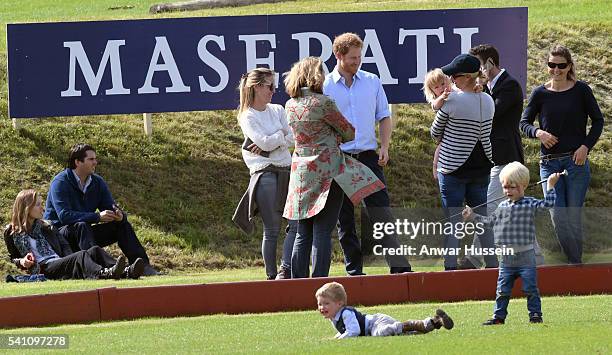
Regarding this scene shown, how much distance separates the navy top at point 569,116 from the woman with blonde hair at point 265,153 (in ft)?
7.53

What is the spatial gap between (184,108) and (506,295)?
8.41 meters

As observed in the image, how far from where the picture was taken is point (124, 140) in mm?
18578

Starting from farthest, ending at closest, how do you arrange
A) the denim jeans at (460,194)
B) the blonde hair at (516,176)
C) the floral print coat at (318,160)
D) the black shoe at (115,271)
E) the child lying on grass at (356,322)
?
the black shoe at (115,271) < the denim jeans at (460,194) < the floral print coat at (318,160) < the blonde hair at (516,176) < the child lying on grass at (356,322)

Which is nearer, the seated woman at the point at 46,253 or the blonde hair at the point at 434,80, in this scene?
the blonde hair at the point at 434,80

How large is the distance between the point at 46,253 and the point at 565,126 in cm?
497

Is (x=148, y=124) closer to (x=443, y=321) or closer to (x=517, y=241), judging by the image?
(x=517, y=241)

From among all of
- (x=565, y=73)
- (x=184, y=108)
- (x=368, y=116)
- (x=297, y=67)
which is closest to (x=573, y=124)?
(x=565, y=73)

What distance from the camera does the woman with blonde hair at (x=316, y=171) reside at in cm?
1173

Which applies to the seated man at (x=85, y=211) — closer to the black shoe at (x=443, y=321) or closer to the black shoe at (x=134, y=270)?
the black shoe at (x=134, y=270)

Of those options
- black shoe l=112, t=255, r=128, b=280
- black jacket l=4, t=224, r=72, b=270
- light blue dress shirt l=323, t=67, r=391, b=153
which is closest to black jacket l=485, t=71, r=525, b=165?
light blue dress shirt l=323, t=67, r=391, b=153

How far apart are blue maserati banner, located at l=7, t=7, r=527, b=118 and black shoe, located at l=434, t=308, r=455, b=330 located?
833 cm

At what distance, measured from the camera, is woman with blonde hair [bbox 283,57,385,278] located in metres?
11.7

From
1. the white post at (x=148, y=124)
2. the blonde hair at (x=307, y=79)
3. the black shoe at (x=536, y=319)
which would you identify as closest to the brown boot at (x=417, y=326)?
the black shoe at (x=536, y=319)

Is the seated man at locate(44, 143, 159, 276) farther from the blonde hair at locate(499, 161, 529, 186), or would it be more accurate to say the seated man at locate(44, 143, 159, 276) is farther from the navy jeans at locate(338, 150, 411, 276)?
the blonde hair at locate(499, 161, 529, 186)
